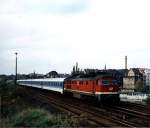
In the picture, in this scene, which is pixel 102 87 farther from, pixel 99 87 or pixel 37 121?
pixel 37 121

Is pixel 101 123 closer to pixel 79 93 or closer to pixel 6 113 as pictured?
pixel 6 113

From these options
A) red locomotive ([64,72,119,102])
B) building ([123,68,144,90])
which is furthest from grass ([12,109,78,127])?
building ([123,68,144,90])

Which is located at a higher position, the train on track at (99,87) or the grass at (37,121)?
the train on track at (99,87)

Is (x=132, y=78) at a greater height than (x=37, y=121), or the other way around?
(x=132, y=78)

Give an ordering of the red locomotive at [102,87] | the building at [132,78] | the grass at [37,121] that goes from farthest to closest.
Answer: the building at [132,78]
the red locomotive at [102,87]
the grass at [37,121]

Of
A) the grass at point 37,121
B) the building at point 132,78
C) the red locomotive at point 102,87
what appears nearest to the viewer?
the grass at point 37,121

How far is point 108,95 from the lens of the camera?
33281 mm

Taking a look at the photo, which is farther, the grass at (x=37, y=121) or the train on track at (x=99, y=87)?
the train on track at (x=99, y=87)

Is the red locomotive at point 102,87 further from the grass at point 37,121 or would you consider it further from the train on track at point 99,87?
the grass at point 37,121

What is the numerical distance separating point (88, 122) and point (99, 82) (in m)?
12.6

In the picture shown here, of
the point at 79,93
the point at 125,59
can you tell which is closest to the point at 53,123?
the point at 79,93

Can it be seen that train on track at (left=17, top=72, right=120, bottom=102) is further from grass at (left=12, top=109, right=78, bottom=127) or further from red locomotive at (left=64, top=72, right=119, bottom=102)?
grass at (left=12, top=109, right=78, bottom=127)

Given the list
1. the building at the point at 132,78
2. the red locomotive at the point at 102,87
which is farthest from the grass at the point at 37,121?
the building at the point at 132,78

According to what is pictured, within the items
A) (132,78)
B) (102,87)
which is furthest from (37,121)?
(132,78)
